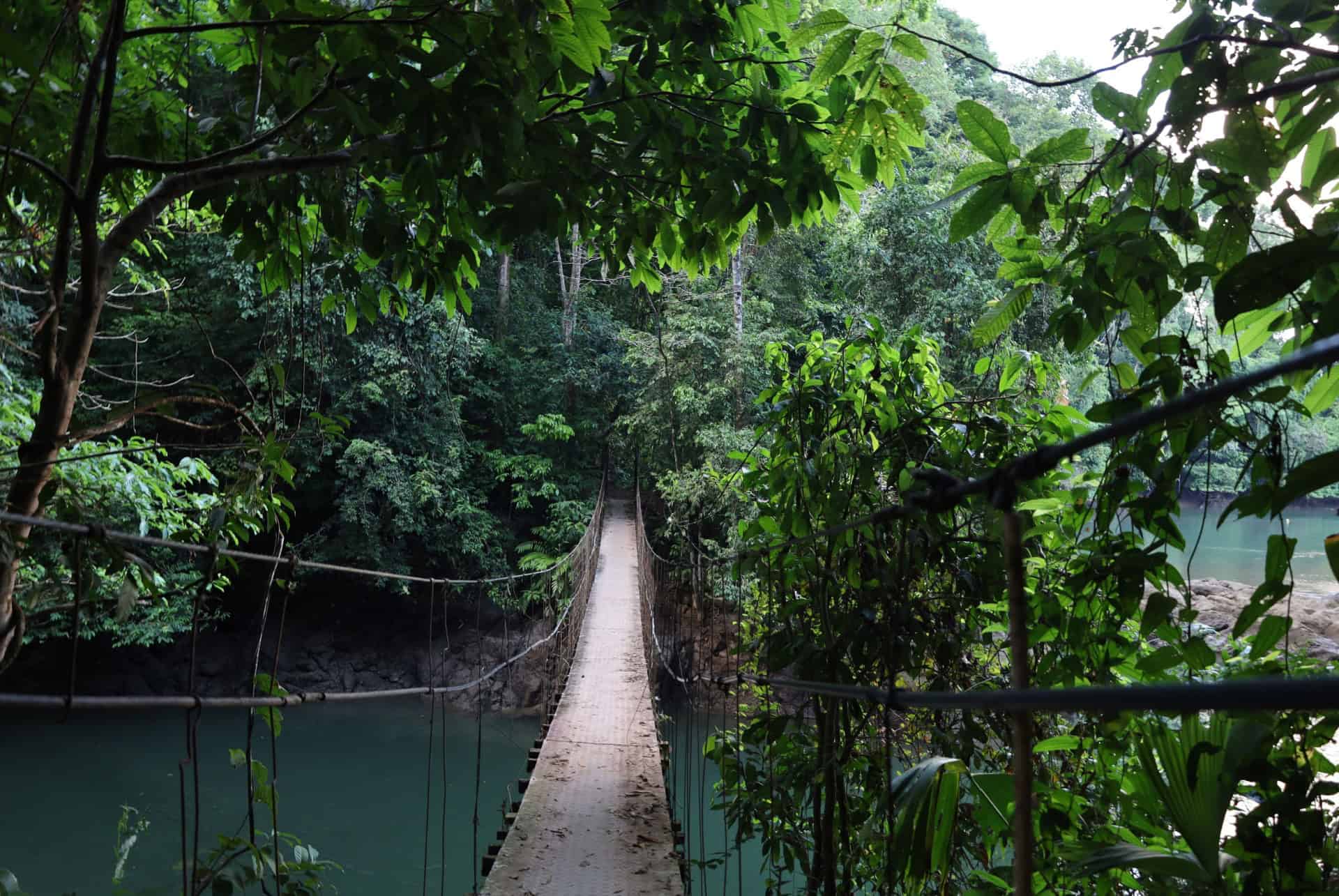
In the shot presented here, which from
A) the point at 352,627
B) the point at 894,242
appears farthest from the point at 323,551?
the point at 894,242

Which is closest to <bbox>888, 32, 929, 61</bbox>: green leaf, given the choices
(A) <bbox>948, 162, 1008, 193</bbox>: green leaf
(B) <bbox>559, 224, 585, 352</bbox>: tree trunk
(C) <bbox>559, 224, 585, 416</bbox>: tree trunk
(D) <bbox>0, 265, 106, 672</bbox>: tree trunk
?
(A) <bbox>948, 162, 1008, 193</bbox>: green leaf

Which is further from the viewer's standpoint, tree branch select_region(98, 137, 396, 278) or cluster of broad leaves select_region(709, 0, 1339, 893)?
tree branch select_region(98, 137, 396, 278)

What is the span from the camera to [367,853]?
21.1 ft

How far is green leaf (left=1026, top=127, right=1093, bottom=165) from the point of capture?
0.93 metres

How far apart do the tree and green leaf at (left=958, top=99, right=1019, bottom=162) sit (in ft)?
0.45

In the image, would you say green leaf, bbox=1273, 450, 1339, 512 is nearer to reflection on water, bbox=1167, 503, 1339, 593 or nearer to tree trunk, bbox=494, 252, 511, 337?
reflection on water, bbox=1167, 503, 1339, 593

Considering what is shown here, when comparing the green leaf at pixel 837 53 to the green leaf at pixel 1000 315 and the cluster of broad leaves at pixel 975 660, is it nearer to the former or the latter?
the green leaf at pixel 1000 315

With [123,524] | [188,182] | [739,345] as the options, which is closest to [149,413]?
[188,182]

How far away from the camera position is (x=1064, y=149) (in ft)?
3.08

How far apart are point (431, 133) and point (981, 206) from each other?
63 centimetres

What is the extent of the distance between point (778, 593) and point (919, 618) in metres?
0.25

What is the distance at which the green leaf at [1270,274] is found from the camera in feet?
1.93

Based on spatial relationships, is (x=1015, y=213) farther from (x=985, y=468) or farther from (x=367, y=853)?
(x=367, y=853)

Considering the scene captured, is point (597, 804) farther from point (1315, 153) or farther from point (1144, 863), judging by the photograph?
point (1315, 153)
